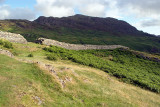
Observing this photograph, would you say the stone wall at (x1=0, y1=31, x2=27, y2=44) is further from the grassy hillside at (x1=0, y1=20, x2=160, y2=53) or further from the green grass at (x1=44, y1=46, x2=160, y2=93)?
the grassy hillside at (x1=0, y1=20, x2=160, y2=53)

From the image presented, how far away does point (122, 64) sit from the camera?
1544 inches

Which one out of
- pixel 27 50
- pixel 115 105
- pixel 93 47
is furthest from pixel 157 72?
pixel 27 50

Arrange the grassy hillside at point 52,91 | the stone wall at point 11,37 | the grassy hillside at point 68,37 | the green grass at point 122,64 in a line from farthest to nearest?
1. the grassy hillside at point 68,37
2. the stone wall at point 11,37
3. the green grass at point 122,64
4. the grassy hillside at point 52,91

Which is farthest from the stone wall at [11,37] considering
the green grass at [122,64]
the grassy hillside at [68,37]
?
the grassy hillside at [68,37]

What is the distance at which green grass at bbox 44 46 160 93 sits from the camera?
28000 millimetres

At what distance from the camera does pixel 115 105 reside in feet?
55.9

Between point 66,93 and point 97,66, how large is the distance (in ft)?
51.5

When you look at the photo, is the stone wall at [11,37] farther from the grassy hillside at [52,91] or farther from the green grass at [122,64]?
the grassy hillside at [52,91]

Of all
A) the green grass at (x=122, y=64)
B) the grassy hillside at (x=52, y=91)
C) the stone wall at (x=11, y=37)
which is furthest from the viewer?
the stone wall at (x=11, y=37)

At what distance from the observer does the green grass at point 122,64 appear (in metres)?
28.0

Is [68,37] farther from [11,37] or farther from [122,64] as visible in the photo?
[122,64]

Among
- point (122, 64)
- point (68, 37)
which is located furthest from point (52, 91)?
point (68, 37)

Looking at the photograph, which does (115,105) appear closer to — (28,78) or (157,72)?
(28,78)

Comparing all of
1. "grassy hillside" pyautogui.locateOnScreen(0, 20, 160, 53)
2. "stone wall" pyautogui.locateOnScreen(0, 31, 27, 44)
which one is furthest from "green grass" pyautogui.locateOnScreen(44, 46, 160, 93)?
"grassy hillside" pyautogui.locateOnScreen(0, 20, 160, 53)
